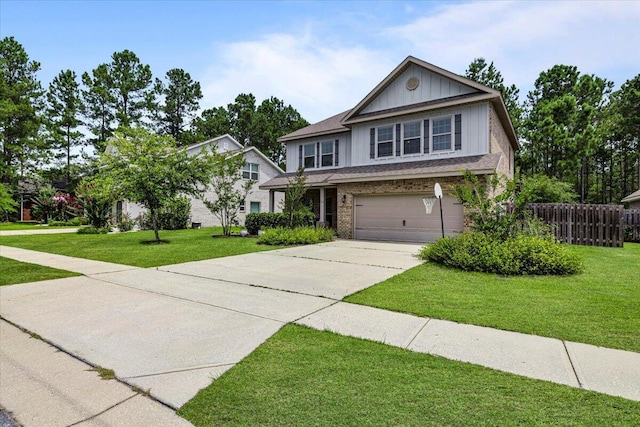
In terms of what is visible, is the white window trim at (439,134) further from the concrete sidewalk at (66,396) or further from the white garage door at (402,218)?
the concrete sidewalk at (66,396)

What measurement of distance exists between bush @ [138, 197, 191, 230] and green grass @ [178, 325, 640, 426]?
2048 cm

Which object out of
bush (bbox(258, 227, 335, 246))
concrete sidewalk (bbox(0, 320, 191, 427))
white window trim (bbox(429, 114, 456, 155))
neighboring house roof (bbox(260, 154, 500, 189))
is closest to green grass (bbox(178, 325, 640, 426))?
concrete sidewalk (bbox(0, 320, 191, 427))

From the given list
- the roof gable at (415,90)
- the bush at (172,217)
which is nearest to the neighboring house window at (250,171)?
the bush at (172,217)

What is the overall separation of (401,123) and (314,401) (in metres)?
13.9

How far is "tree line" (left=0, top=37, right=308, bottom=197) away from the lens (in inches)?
1261

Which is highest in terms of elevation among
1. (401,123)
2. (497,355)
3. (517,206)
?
(401,123)

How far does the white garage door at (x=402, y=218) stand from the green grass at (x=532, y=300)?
5880mm

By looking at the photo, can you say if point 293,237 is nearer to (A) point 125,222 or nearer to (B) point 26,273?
(B) point 26,273

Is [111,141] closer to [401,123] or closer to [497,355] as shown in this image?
[401,123]

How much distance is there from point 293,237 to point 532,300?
8886 mm

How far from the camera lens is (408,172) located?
528 inches

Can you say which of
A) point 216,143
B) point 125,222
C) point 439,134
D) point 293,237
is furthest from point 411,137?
point 125,222

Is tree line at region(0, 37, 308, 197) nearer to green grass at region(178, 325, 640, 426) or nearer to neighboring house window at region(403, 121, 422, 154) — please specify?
neighboring house window at region(403, 121, 422, 154)

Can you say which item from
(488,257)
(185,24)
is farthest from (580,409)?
(185,24)
